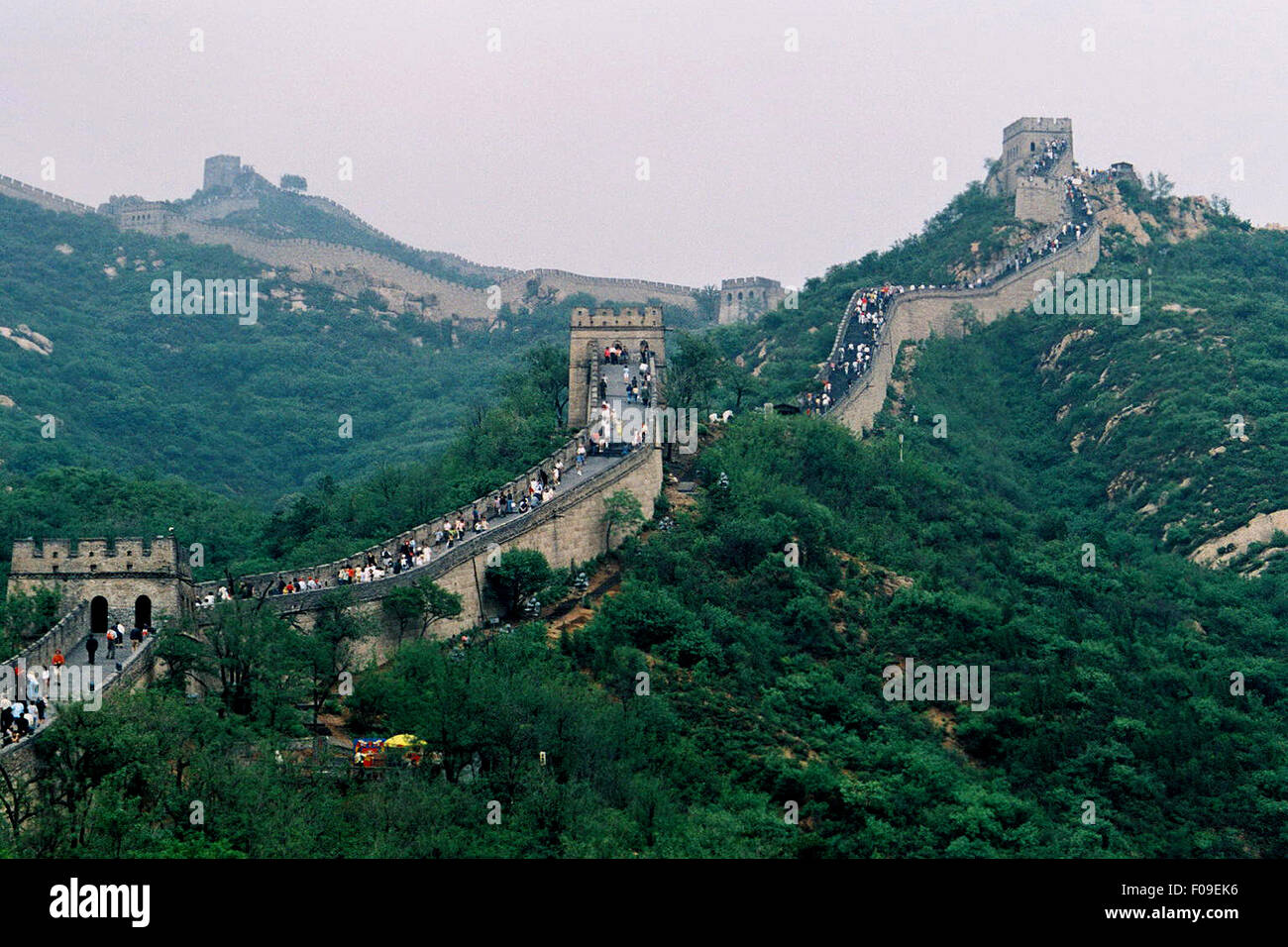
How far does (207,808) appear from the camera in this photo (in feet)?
103

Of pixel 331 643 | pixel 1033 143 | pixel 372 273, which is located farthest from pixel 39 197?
pixel 331 643

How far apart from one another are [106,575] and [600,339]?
78.8 ft

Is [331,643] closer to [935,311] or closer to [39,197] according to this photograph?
[935,311]

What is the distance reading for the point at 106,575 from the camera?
38.2 m

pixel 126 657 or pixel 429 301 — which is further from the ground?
pixel 429 301

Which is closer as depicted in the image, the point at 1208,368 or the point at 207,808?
the point at 207,808

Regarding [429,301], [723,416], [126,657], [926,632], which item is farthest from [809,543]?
[429,301]

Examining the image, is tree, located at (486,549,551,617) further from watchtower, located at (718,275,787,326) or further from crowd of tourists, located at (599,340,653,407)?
watchtower, located at (718,275,787,326)

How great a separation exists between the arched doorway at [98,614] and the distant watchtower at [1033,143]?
59324 millimetres

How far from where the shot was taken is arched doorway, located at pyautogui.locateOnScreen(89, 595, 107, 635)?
38.1 metres

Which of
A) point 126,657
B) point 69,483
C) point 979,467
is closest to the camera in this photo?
point 126,657

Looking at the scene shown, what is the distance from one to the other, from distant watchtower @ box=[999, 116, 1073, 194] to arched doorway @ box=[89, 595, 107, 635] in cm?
5932
